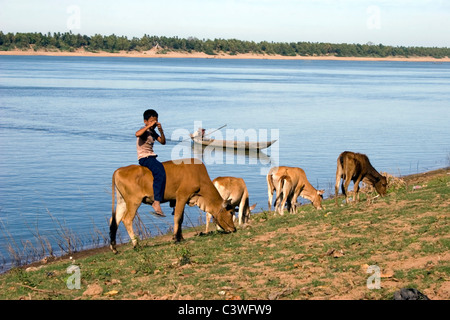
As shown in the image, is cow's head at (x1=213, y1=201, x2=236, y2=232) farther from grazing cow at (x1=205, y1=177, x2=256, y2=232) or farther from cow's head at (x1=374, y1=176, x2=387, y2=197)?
cow's head at (x1=374, y1=176, x2=387, y2=197)

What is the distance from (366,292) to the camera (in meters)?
8.67

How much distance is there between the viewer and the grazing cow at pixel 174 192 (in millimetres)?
12852

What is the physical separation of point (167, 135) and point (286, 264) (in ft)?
119

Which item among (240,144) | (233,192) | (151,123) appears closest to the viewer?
(151,123)

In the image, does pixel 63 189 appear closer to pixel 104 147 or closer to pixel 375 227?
pixel 104 147

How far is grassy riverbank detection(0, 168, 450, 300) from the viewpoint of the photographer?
9055mm

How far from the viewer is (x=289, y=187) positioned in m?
17.5

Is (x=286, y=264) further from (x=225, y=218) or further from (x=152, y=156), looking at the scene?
(x=152, y=156)

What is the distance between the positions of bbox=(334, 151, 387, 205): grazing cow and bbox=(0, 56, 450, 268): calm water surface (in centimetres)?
561

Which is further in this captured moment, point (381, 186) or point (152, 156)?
point (381, 186)

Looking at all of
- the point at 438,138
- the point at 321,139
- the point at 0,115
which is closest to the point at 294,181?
the point at 321,139

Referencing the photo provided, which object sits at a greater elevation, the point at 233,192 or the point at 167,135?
the point at 233,192

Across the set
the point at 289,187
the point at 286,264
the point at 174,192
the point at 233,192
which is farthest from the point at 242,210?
the point at 286,264

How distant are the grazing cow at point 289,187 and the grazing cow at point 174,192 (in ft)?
12.4
